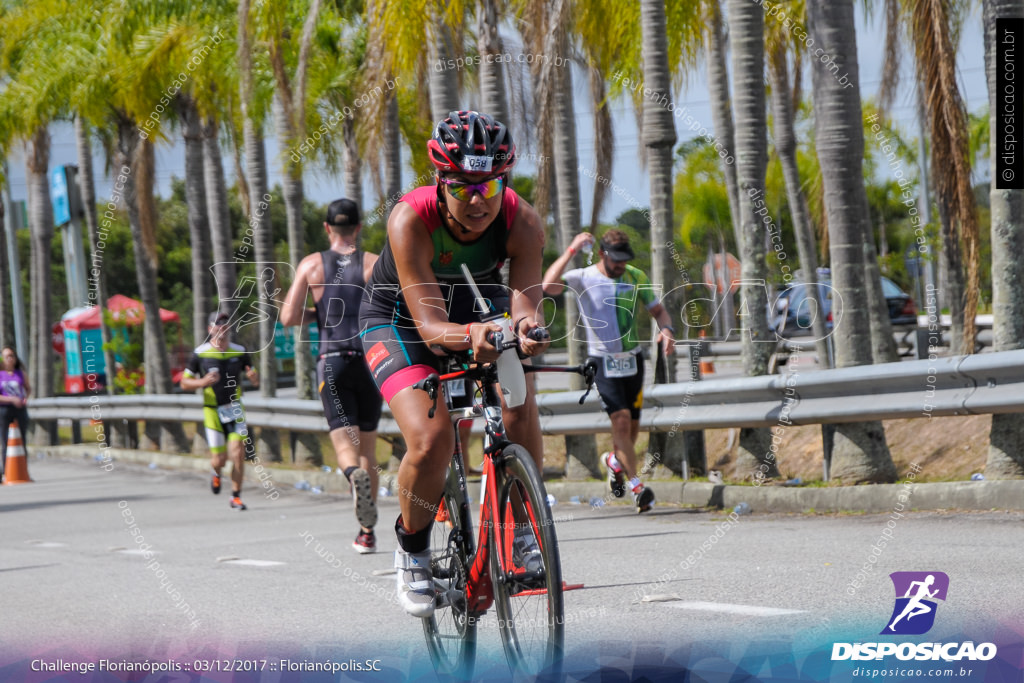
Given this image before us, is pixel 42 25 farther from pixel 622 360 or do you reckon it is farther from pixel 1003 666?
pixel 1003 666

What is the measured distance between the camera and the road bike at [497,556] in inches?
158

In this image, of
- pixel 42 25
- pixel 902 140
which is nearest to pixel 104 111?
pixel 42 25

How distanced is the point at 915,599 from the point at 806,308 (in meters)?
13.6

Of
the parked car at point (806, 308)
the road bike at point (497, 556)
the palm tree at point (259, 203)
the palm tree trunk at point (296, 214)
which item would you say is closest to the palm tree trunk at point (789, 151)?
the parked car at point (806, 308)

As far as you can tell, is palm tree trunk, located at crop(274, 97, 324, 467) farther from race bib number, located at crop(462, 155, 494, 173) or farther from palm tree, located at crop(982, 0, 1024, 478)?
race bib number, located at crop(462, 155, 494, 173)

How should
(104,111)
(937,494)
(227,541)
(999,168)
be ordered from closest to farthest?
(937,494) < (999,168) < (227,541) < (104,111)

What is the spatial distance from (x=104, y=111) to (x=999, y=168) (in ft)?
60.5

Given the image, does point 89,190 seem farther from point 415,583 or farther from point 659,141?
point 415,583

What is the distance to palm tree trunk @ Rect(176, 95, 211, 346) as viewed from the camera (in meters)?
23.2

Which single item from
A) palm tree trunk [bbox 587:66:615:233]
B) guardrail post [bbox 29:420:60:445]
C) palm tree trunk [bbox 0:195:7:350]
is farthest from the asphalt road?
palm tree trunk [bbox 0:195:7:350]

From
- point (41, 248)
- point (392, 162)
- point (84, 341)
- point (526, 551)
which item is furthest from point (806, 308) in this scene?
point (41, 248)

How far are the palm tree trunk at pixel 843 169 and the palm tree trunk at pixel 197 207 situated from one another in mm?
14793

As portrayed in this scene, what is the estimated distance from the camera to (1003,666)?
4098 millimetres

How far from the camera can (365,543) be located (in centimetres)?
836
